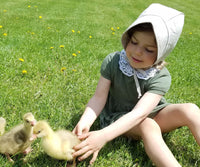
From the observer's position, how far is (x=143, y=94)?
7.59 ft

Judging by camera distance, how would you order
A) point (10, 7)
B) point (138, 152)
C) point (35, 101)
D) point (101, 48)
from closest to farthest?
point (138, 152) < point (35, 101) < point (101, 48) < point (10, 7)

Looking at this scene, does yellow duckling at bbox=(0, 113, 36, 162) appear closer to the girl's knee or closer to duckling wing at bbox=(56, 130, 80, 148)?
duckling wing at bbox=(56, 130, 80, 148)

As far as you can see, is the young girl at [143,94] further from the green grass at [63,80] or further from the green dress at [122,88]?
the green grass at [63,80]

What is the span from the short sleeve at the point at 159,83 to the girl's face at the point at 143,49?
20 centimetres

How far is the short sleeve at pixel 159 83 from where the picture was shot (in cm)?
214

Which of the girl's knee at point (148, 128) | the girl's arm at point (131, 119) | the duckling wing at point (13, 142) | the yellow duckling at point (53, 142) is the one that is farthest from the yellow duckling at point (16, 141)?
the girl's knee at point (148, 128)

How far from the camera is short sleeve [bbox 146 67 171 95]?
7.02 feet

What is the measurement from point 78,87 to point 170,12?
1572 mm

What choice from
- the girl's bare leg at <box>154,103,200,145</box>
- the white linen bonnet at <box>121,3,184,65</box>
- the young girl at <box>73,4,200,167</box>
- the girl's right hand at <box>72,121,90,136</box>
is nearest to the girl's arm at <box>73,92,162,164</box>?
the young girl at <box>73,4,200,167</box>

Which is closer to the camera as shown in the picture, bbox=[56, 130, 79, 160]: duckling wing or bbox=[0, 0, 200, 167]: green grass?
bbox=[56, 130, 79, 160]: duckling wing

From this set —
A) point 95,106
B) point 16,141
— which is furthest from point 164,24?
point 16,141

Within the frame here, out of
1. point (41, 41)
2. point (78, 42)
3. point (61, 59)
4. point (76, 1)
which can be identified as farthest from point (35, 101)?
point (76, 1)

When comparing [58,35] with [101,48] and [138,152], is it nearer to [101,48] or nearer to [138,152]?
[101,48]

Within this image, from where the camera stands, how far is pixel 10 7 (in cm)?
733
